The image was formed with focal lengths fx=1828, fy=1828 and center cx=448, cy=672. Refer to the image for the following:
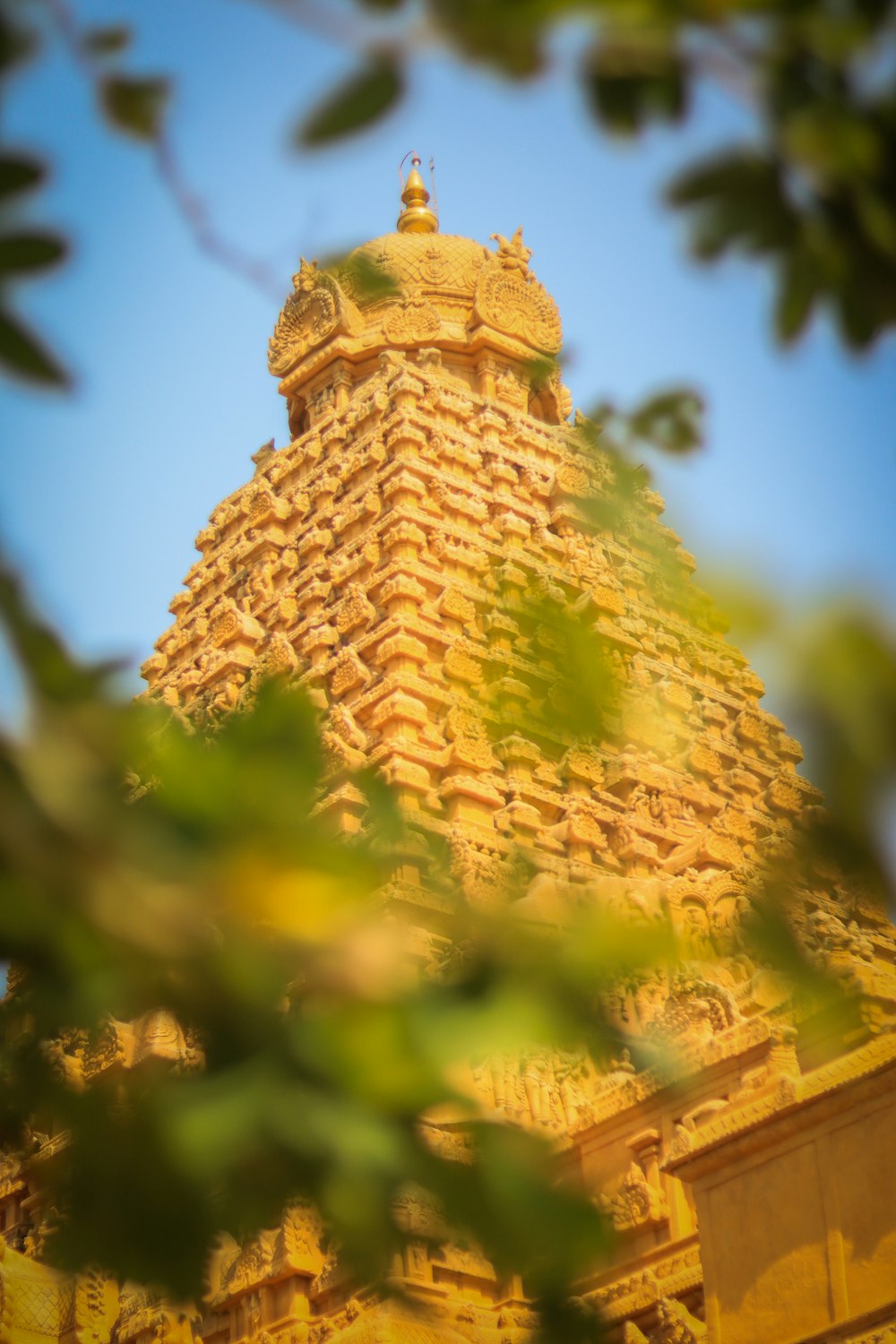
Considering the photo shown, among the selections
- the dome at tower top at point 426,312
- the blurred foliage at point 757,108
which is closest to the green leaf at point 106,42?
the blurred foliage at point 757,108

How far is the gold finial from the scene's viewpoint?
2202 cm

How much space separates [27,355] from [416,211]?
20.3 metres

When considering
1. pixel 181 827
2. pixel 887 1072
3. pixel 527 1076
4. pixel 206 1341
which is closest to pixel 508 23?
pixel 181 827

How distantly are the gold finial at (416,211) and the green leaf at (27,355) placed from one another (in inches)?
778

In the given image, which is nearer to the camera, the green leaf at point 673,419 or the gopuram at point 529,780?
the green leaf at point 673,419

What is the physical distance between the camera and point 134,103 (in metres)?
2.95

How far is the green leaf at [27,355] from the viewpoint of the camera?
2.60 metres

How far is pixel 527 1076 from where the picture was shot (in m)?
12.7

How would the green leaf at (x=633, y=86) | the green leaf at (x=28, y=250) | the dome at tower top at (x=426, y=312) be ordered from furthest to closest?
1. the dome at tower top at (x=426, y=312)
2. the green leaf at (x=28, y=250)
3. the green leaf at (x=633, y=86)

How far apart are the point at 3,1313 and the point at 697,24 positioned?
957cm

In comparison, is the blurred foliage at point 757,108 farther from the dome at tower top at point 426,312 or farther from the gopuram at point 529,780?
the dome at tower top at point 426,312

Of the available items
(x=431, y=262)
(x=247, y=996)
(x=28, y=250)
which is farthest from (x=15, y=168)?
(x=431, y=262)

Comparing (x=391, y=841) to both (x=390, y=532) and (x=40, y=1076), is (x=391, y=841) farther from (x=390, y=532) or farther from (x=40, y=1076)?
(x=390, y=532)

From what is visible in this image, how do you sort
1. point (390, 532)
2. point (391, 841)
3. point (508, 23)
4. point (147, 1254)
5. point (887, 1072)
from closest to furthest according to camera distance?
point (508, 23)
point (147, 1254)
point (391, 841)
point (887, 1072)
point (390, 532)
